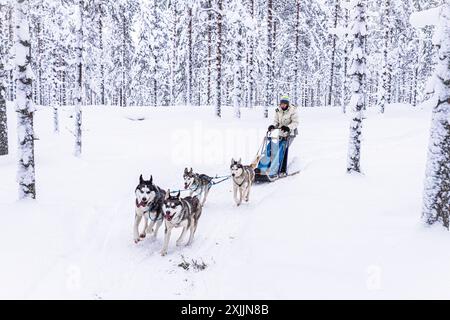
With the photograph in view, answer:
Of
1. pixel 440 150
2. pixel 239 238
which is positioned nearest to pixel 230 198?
pixel 239 238

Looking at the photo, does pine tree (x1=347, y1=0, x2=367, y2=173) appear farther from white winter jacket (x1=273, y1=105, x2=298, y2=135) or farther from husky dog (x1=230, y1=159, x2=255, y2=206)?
husky dog (x1=230, y1=159, x2=255, y2=206)

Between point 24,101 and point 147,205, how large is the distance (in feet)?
10.6

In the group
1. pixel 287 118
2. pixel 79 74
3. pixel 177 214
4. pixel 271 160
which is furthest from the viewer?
pixel 79 74

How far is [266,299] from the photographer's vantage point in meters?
5.05

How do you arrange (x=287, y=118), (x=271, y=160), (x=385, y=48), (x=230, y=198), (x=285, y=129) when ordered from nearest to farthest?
(x=230, y=198) < (x=271, y=160) < (x=285, y=129) < (x=287, y=118) < (x=385, y=48)

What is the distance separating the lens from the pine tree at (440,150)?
6.04m

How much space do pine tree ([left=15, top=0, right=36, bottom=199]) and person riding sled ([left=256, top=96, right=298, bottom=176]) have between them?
628 centimetres

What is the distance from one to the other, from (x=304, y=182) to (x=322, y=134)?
32.6 ft

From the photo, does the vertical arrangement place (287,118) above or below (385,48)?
below

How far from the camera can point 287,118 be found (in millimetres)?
12875

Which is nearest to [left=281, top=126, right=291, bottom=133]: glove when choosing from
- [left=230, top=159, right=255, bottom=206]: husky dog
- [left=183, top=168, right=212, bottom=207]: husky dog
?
[left=230, top=159, right=255, bottom=206]: husky dog

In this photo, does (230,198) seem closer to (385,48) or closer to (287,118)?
(287,118)

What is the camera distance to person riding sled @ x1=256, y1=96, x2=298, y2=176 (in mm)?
11984

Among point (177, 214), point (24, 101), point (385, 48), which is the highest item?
point (385, 48)
